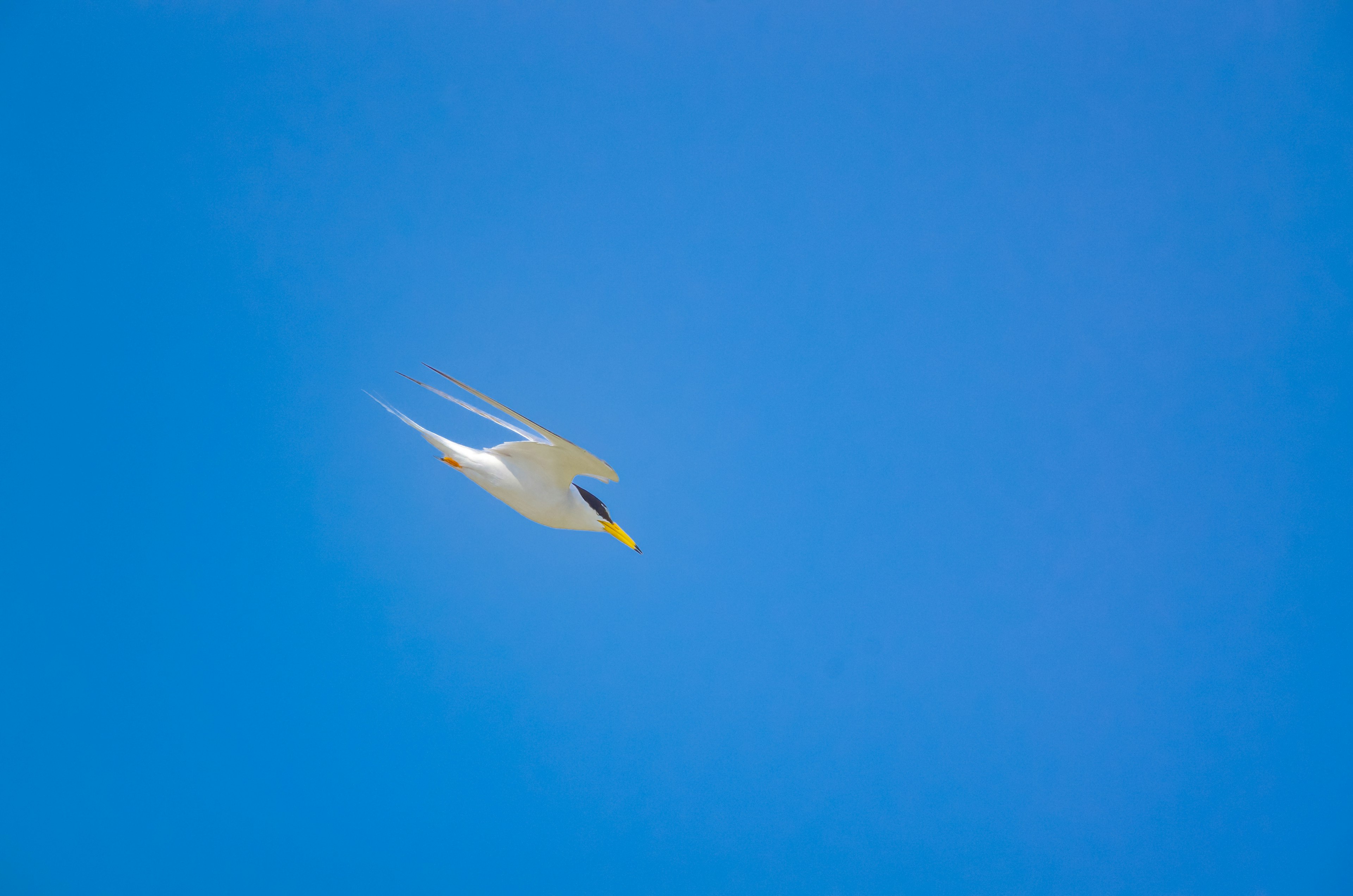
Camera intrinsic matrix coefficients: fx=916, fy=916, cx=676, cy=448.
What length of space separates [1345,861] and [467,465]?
3016 millimetres

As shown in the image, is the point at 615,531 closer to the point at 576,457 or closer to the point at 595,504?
the point at 595,504

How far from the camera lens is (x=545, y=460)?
1957 mm

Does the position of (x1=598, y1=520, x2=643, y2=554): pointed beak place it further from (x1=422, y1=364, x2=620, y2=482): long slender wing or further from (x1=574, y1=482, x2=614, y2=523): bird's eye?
(x1=422, y1=364, x2=620, y2=482): long slender wing

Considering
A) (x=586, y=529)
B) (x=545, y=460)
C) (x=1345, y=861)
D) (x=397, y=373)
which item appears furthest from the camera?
(x=1345, y=861)

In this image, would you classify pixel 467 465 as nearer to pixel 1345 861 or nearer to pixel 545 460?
pixel 545 460

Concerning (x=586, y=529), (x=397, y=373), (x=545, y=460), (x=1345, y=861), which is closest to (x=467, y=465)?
(x=545, y=460)

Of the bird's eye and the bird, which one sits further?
the bird's eye

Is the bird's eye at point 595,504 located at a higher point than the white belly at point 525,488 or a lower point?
higher

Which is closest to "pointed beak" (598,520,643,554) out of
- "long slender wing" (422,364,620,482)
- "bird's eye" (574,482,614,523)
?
"bird's eye" (574,482,614,523)

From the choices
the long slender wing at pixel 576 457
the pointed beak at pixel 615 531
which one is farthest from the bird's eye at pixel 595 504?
the long slender wing at pixel 576 457

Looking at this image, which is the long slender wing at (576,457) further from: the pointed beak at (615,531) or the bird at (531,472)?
the pointed beak at (615,531)

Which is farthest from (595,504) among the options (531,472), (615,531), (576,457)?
(576,457)

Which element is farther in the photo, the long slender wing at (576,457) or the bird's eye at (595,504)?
the bird's eye at (595,504)

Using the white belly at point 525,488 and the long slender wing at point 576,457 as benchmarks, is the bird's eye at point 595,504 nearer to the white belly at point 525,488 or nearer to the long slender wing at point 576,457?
the white belly at point 525,488
